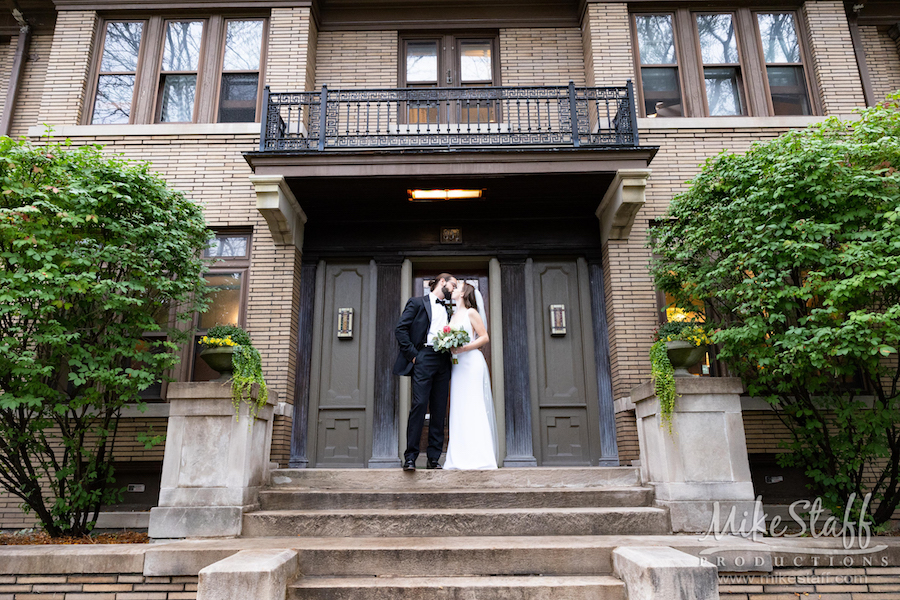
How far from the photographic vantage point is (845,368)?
18.6 ft

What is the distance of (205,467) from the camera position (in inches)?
216

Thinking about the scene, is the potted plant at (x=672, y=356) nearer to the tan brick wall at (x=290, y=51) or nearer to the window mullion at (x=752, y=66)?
the window mullion at (x=752, y=66)

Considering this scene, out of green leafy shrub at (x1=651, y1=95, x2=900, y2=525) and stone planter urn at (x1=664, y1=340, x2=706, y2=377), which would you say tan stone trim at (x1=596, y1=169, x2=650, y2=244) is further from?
stone planter urn at (x1=664, y1=340, x2=706, y2=377)

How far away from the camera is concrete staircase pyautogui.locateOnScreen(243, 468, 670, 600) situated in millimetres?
4086

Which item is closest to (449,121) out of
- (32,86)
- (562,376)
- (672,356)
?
(562,376)

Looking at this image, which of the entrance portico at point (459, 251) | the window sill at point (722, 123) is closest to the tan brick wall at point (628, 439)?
the entrance portico at point (459, 251)

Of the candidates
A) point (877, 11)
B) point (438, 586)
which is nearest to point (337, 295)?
point (438, 586)

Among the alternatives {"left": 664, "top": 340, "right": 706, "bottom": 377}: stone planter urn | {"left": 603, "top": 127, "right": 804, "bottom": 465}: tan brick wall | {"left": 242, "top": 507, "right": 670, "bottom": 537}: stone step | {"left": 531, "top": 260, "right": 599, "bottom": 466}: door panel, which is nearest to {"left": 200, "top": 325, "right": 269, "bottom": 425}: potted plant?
{"left": 242, "top": 507, "right": 670, "bottom": 537}: stone step

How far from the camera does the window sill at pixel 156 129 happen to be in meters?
8.59

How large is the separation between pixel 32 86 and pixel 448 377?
8605 mm

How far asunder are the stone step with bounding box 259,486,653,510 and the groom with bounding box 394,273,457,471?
0.60m

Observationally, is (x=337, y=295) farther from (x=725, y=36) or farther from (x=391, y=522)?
(x=725, y=36)

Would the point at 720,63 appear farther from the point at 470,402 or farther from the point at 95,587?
the point at 95,587

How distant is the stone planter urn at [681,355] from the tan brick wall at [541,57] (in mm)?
5184
